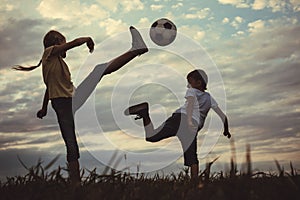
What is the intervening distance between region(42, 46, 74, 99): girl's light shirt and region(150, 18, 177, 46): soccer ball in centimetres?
200

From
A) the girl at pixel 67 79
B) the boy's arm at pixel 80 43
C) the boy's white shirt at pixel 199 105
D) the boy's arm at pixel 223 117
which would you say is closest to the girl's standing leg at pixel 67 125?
the girl at pixel 67 79

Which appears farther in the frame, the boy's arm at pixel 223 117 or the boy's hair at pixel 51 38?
the boy's arm at pixel 223 117

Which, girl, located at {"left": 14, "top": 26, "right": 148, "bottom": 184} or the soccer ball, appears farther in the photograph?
the soccer ball

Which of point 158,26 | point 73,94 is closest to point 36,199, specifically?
point 73,94

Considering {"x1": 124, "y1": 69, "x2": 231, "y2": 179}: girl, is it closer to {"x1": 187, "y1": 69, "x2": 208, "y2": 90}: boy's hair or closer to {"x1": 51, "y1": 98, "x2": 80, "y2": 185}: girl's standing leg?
{"x1": 187, "y1": 69, "x2": 208, "y2": 90}: boy's hair

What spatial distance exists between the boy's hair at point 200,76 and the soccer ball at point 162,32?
775mm

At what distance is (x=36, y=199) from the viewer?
193 inches

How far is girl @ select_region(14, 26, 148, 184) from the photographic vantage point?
740 cm

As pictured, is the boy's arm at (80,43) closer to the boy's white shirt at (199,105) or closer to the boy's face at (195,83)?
the boy's white shirt at (199,105)

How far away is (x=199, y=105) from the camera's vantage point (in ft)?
30.1

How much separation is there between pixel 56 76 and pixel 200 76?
9.82 feet

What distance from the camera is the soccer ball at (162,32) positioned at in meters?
8.99

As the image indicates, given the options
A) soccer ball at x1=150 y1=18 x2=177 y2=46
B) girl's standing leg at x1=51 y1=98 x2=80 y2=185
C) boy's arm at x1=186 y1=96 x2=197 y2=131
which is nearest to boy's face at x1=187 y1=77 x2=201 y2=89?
boy's arm at x1=186 y1=96 x2=197 y2=131

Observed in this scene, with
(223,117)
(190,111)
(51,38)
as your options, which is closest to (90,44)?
(51,38)
